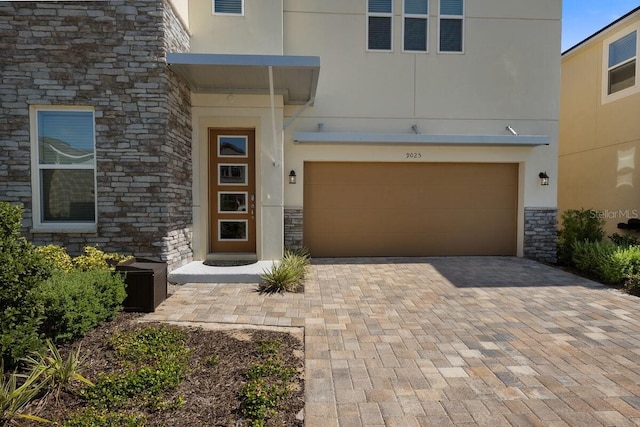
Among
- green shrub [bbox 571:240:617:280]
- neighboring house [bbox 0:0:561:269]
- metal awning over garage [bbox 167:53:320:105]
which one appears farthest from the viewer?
green shrub [bbox 571:240:617:280]

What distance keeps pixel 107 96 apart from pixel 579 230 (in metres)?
9.91

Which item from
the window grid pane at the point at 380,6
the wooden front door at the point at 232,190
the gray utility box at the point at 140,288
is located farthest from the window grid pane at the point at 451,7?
the gray utility box at the point at 140,288

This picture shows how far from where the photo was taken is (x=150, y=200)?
6.02m

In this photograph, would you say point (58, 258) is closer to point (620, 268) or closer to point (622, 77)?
point (620, 268)

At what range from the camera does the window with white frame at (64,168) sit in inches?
236

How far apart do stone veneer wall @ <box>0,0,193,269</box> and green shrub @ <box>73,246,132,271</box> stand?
46 cm

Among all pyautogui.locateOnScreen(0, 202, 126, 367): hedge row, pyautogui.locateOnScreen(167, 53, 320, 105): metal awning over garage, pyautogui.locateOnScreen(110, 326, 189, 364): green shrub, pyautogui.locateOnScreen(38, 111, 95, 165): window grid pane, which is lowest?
pyautogui.locateOnScreen(110, 326, 189, 364): green shrub

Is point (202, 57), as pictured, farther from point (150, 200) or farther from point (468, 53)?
point (468, 53)

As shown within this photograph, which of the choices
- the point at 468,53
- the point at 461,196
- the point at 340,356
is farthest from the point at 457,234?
the point at 340,356

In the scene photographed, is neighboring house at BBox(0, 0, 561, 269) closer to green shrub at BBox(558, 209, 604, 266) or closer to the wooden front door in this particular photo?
the wooden front door

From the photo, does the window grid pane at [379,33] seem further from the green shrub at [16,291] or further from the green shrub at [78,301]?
the green shrub at [16,291]

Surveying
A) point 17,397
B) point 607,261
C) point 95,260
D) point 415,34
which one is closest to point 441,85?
point 415,34

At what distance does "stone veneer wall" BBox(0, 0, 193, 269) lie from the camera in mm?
5750

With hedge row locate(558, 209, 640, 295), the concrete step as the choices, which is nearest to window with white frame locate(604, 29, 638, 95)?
hedge row locate(558, 209, 640, 295)
